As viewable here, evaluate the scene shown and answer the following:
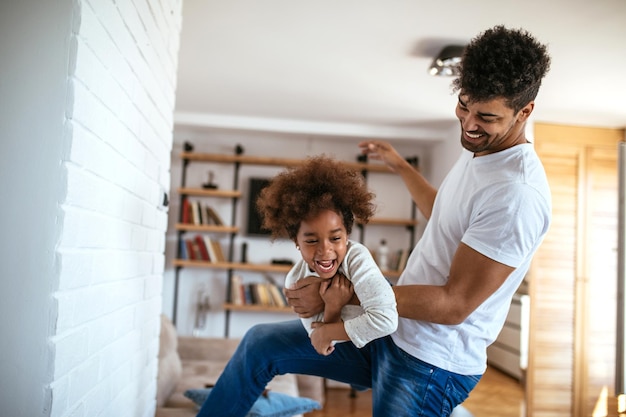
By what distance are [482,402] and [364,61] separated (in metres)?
3.09

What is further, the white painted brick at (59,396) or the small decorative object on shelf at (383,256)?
the small decorative object on shelf at (383,256)

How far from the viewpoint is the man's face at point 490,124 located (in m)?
1.35

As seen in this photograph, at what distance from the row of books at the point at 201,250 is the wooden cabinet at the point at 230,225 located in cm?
3

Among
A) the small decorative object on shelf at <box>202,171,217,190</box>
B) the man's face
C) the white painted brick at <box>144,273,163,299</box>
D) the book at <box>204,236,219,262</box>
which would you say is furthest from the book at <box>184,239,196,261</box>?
the man's face

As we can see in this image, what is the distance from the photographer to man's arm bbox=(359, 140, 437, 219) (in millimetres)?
1872

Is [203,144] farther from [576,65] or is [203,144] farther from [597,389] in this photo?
[597,389]

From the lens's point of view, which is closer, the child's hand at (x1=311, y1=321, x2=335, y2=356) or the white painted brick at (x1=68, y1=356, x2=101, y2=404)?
the white painted brick at (x1=68, y1=356, x2=101, y2=404)

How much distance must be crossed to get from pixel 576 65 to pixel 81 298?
335cm

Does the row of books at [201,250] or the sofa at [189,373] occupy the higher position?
the row of books at [201,250]

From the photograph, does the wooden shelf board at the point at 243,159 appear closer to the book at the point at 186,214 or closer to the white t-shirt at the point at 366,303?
the book at the point at 186,214

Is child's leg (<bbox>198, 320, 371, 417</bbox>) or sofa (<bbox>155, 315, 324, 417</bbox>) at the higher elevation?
child's leg (<bbox>198, 320, 371, 417</bbox>)

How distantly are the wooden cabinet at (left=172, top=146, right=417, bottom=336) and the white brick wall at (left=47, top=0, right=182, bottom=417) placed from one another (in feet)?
10.9

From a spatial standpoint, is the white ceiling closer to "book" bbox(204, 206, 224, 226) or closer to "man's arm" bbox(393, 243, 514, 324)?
"book" bbox(204, 206, 224, 226)

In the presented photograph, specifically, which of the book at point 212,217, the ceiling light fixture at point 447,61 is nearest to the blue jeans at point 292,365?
the ceiling light fixture at point 447,61
